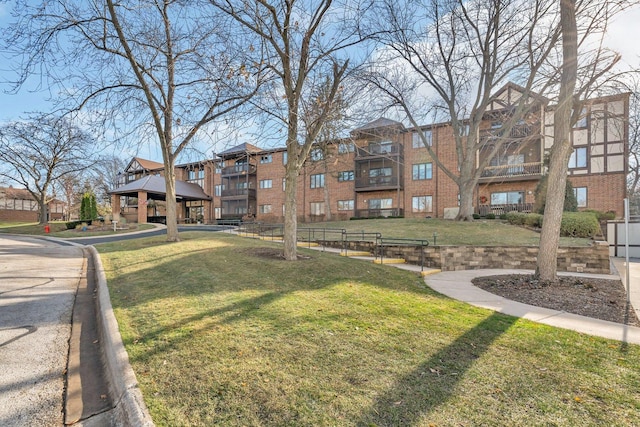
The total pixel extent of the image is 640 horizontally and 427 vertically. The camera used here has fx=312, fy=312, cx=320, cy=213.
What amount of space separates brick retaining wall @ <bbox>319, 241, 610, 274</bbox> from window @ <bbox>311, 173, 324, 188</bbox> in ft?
70.0

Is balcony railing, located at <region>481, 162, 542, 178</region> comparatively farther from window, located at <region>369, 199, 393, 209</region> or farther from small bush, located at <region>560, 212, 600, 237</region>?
small bush, located at <region>560, 212, 600, 237</region>

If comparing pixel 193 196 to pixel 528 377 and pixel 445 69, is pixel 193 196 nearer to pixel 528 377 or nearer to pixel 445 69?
pixel 445 69

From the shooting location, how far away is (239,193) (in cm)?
3681

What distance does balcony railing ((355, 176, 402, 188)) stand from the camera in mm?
28625

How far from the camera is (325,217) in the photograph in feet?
103

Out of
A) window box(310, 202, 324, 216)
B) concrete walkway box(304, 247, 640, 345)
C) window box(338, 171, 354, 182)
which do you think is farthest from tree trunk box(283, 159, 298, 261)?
window box(310, 202, 324, 216)

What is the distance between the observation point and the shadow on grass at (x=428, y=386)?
258cm

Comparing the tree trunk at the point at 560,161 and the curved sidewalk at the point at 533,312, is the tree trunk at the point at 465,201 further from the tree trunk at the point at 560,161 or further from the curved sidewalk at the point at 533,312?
the curved sidewalk at the point at 533,312

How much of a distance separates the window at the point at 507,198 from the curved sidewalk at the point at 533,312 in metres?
19.6

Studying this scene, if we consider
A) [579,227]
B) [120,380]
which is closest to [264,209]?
[579,227]

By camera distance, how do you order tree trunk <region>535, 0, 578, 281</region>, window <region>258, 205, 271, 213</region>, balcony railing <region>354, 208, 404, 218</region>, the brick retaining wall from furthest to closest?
window <region>258, 205, 271, 213</region> → balcony railing <region>354, 208, 404, 218</region> → the brick retaining wall → tree trunk <region>535, 0, 578, 281</region>

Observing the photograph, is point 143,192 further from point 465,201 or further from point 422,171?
point 465,201

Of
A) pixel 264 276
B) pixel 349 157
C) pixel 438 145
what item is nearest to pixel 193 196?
pixel 349 157

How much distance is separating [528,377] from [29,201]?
7089cm
